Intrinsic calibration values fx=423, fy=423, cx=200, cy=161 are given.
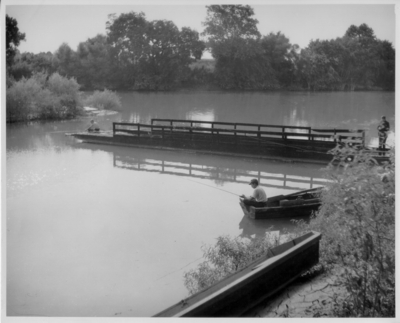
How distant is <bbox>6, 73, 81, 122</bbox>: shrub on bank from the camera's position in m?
16.7

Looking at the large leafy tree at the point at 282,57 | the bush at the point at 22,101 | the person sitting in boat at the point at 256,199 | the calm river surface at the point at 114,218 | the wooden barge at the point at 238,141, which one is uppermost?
the large leafy tree at the point at 282,57

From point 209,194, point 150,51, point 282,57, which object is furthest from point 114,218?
point 150,51

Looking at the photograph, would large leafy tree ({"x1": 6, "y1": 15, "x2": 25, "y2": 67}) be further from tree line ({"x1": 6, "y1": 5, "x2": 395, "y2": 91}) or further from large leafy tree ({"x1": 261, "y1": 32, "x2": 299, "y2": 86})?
large leafy tree ({"x1": 261, "y1": 32, "x2": 299, "y2": 86})

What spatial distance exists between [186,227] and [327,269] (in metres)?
2.81

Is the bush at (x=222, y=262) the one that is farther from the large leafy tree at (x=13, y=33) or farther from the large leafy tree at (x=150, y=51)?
the large leafy tree at (x=150, y=51)

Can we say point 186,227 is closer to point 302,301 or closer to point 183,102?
point 302,301

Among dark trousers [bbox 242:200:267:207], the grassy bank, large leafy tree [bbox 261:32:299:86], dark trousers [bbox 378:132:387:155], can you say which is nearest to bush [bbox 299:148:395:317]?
dark trousers [bbox 242:200:267:207]

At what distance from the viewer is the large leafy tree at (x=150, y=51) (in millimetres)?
19172

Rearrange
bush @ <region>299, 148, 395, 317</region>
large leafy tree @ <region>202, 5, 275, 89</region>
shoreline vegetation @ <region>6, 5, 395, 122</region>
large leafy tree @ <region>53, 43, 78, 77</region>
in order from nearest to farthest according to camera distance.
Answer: bush @ <region>299, 148, 395, 317</region>
shoreline vegetation @ <region>6, 5, 395, 122</region>
large leafy tree @ <region>202, 5, 275, 89</region>
large leafy tree @ <region>53, 43, 78, 77</region>

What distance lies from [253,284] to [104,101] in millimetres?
21726

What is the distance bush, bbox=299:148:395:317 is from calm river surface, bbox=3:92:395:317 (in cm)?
218

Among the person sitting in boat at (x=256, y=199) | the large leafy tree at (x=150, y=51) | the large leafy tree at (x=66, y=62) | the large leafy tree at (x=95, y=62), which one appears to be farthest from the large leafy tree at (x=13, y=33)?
the large leafy tree at (x=95, y=62)

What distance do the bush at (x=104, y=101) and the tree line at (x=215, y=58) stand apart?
1135 mm

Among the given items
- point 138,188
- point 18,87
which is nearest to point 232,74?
point 18,87
